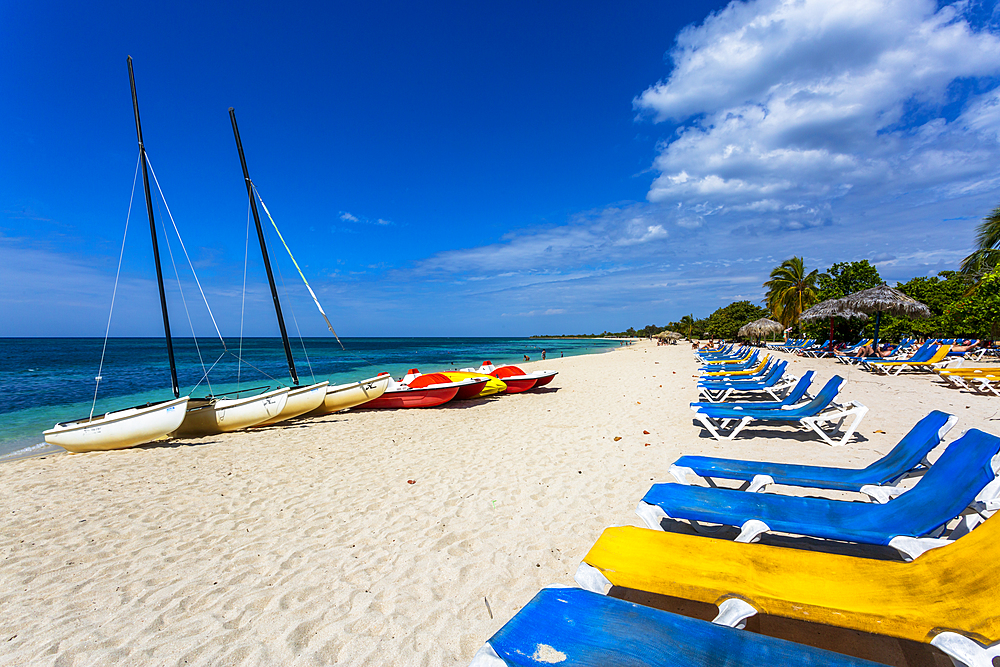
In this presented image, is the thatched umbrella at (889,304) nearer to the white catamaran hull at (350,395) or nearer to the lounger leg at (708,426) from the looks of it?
the lounger leg at (708,426)

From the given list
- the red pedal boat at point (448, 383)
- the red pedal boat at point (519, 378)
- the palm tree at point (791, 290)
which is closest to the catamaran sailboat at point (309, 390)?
the red pedal boat at point (448, 383)

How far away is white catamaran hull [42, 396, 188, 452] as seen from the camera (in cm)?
792

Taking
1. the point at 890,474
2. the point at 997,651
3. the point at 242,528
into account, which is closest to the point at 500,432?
the point at 242,528

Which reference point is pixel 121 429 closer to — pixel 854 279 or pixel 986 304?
pixel 986 304

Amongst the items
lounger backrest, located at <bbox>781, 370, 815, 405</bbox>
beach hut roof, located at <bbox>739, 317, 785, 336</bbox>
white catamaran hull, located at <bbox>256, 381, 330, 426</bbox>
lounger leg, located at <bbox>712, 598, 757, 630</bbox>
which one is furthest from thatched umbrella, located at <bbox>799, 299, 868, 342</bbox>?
lounger leg, located at <bbox>712, 598, 757, 630</bbox>

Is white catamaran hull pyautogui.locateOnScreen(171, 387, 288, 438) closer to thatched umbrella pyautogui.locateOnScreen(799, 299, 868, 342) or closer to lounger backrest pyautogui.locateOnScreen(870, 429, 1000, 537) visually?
lounger backrest pyautogui.locateOnScreen(870, 429, 1000, 537)

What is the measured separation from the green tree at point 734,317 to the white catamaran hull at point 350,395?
153 ft

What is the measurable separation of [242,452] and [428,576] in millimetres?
5929

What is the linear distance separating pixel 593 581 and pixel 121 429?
388 inches

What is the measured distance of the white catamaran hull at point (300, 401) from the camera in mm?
9898

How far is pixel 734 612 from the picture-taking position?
6.05 feet

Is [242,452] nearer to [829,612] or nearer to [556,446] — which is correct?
[556,446]

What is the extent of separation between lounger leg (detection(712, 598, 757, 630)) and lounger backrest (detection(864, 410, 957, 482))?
287cm

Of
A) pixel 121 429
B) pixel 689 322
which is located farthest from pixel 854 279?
pixel 689 322
